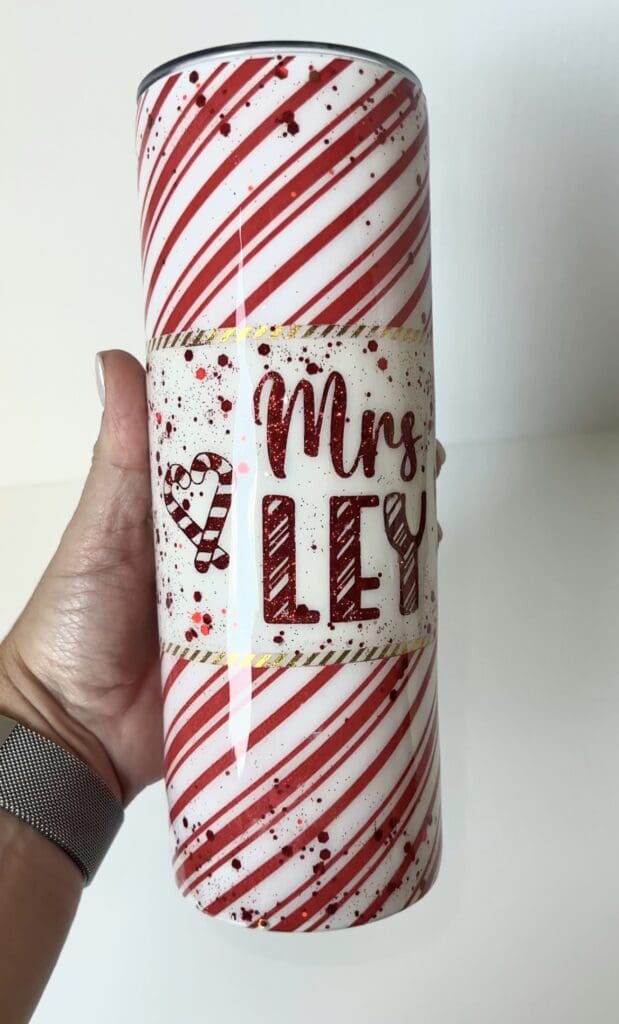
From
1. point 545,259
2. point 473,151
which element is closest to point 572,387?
point 545,259

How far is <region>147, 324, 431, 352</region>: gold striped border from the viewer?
537 millimetres

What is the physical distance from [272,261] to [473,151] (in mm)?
348

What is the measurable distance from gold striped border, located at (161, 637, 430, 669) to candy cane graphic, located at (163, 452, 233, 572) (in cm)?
6

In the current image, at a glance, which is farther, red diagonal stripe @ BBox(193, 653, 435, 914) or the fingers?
the fingers

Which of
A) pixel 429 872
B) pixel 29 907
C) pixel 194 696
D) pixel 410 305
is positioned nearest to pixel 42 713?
pixel 29 907

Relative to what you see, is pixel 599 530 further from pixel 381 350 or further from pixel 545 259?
pixel 381 350

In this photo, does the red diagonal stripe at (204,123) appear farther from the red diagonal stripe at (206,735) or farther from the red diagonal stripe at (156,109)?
the red diagonal stripe at (206,735)

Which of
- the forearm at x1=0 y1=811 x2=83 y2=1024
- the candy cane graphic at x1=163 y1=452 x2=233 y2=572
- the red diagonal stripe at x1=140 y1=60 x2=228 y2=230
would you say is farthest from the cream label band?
the forearm at x1=0 y1=811 x2=83 y2=1024

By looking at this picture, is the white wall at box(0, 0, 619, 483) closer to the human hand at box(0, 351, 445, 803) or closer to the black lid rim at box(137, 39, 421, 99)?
the human hand at box(0, 351, 445, 803)

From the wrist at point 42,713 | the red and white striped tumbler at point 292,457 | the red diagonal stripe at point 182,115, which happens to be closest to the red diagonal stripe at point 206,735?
the red and white striped tumbler at point 292,457

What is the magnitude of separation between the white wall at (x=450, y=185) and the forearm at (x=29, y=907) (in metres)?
0.46

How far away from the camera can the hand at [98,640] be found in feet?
2.57

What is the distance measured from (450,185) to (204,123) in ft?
1.09

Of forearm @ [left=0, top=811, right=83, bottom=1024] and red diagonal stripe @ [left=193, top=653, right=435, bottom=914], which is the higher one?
red diagonal stripe @ [left=193, top=653, right=435, bottom=914]
